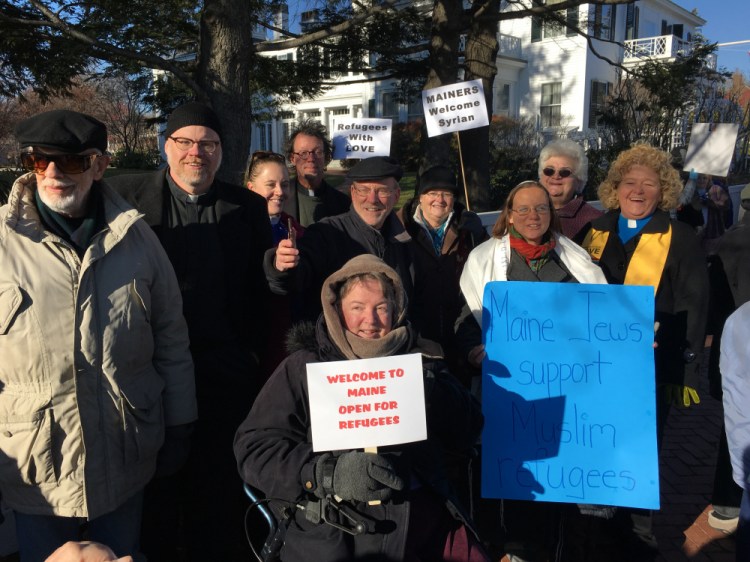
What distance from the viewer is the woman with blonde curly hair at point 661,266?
10.5 feet

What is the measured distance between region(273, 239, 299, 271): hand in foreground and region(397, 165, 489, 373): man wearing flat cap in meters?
0.94

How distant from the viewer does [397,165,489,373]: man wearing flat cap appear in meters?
3.63

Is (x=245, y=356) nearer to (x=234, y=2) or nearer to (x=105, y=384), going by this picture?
(x=105, y=384)

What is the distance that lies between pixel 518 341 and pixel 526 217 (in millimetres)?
624

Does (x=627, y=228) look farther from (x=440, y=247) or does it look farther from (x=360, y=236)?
(x=360, y=236)

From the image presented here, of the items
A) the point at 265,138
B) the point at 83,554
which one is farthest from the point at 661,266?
the point at 265,138

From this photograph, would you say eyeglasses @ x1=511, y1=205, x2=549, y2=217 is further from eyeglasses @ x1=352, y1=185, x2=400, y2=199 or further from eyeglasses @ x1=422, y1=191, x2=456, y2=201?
eyeglasses @ x1=422, y1=191, x2=456, y2=201

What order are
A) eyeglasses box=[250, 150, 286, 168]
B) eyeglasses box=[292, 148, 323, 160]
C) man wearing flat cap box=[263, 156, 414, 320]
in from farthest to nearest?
1. eyeglasses box=[292, 148, 323, 160]
2. eyeglasses box=[250, 150, 286, 168]
3. man wearing flat cap box=[263, 156, 414, 320]

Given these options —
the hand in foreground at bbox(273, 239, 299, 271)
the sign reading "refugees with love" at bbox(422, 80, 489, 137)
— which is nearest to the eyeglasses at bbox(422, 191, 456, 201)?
the hand in foreground at bbox(273, 239, 299, 271)

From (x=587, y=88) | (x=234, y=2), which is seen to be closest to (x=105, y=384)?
(x=234, y=2)

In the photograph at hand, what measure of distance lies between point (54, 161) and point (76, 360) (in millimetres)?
706

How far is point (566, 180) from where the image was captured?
400 cm

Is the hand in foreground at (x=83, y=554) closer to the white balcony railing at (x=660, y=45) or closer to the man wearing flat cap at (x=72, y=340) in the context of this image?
the man wearing flat cap at (x=72, y=340)

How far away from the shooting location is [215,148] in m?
2.89
